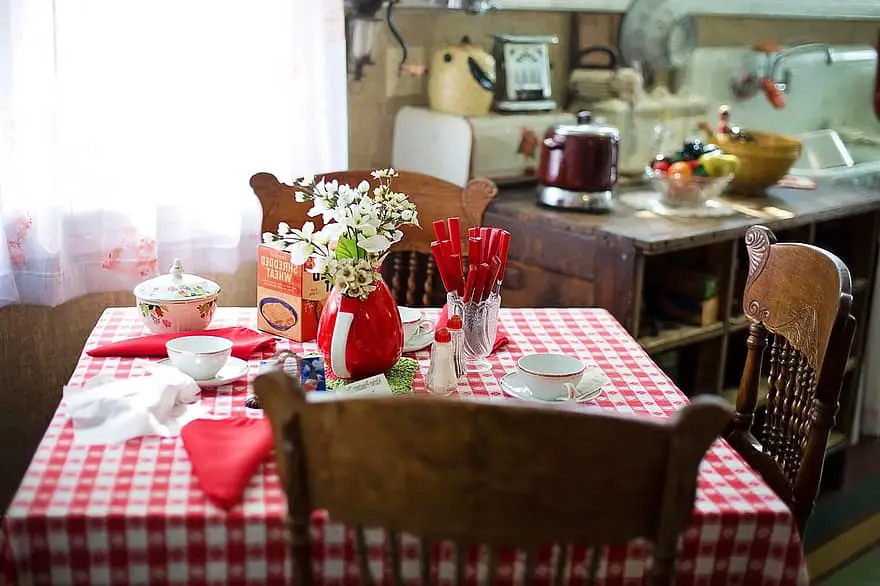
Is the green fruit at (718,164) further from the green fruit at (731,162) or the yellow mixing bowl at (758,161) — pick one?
the yellow mixing bowl at (758,161)

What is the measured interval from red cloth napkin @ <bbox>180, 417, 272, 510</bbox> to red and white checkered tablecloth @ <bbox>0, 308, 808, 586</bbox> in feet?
0.05

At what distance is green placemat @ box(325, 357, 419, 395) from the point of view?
1.50 metres

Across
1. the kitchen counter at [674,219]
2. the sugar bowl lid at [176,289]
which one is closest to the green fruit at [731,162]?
the kitchen counter at [674,219]

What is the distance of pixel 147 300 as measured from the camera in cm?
167

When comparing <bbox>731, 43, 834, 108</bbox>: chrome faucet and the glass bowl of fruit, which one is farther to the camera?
<bbox>731, 43, 834, 108</bbox>: chrome faucet

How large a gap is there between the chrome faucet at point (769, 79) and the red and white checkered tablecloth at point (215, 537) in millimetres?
2424

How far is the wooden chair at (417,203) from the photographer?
79.0 inches

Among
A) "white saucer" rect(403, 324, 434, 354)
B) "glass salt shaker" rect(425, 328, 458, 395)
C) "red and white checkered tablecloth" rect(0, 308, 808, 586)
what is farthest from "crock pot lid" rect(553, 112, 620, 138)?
"red and white checkered tablecloth" rect(0, 308, 808, 586)

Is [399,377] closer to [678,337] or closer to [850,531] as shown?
[678,337]

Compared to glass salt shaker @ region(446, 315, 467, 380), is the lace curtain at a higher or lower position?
higher

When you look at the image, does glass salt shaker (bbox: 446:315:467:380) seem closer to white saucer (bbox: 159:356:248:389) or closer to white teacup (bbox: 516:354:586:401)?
white teacup (bbox: 516:354:586:401)

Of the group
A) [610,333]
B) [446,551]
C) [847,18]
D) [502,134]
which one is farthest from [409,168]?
[847,18]

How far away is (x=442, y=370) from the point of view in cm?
149

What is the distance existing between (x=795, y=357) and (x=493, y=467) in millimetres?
863
